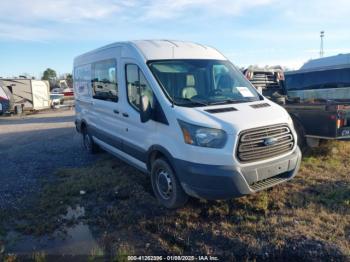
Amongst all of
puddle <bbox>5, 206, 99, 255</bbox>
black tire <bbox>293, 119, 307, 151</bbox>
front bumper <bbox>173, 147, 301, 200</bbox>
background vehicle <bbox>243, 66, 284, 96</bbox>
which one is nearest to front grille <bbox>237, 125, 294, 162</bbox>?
front bumper <bbox>173, 147, 301, 200</bbox>

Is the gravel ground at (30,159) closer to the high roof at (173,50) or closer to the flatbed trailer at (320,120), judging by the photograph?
the high roof at (173,50)

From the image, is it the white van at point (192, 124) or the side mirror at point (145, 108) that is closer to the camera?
the white van at point (192, 124)

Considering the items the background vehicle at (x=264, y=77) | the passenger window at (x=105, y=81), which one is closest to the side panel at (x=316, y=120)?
the passenger window at (x=105, y=81)

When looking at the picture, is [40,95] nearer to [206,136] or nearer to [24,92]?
[24,92]

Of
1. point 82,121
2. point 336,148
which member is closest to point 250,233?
point 336,148

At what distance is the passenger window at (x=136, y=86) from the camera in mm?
4676

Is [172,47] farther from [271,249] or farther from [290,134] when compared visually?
[271,249]

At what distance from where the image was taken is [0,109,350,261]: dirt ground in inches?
139

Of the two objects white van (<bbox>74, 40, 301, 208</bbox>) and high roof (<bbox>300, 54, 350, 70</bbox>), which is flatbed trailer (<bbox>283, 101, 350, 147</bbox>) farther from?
high roof (<bbox>300, 54, 350, 70</bbox>)

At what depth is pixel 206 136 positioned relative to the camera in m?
3.84

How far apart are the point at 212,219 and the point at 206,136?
1232 millimetres

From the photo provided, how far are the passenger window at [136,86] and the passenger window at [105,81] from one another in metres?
0.54

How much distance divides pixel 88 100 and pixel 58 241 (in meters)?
4.26

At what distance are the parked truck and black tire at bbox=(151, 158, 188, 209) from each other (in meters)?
3.67
